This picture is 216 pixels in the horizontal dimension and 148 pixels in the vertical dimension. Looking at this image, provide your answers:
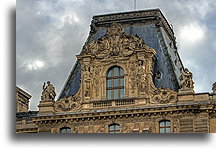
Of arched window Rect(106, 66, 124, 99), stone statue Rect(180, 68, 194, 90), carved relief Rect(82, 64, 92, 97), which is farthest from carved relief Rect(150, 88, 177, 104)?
carved relief Rect(82, 64, 92, 97)

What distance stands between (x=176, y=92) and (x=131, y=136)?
35.1 feet

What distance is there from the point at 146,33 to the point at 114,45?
2.62 meters

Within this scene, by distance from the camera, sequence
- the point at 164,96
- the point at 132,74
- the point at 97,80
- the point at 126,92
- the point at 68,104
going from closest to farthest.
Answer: the point at 164,96 → the point at 126,92 → the point at 132,74 → the point at 68,104 → the point at 97,80

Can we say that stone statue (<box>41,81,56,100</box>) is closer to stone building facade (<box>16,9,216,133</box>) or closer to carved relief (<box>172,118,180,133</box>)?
stone building facade (<box>16,9,216,133</box>)

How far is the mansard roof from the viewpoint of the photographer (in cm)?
2872

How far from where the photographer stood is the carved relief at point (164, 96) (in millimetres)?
26166

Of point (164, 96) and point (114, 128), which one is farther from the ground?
point (164, 96)

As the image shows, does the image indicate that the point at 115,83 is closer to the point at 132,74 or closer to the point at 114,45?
the point at 132,74

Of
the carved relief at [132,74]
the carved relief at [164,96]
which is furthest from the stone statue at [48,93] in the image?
the carved relief at [164,96]

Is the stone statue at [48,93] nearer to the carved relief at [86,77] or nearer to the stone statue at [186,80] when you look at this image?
the carved relief at [86,77]

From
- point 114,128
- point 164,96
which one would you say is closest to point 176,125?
point 164,96

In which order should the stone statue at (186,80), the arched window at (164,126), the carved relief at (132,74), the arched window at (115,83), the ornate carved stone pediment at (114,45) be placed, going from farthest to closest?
the ornate carved stone pediment at (114,45), the arched window at (115,83), the carved relief at (132,74), the stone statue at (186,80), the arched window at (164,126)

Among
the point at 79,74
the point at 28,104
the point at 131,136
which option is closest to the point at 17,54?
the point at 131,136

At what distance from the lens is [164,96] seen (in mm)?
26359
